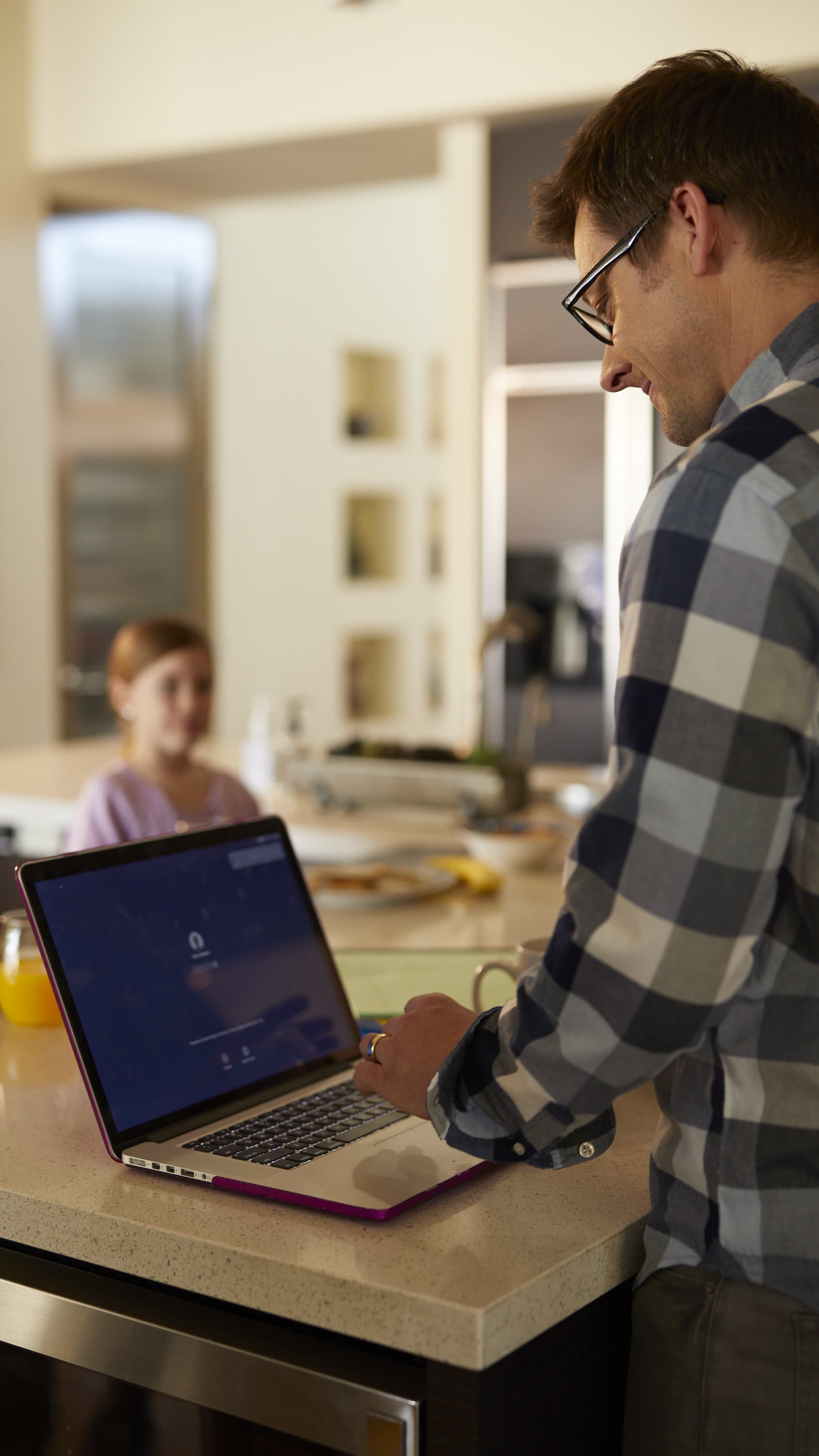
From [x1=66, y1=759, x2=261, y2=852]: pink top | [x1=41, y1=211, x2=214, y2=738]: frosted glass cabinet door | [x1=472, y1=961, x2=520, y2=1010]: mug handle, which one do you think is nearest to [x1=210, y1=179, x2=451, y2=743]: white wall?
[x1=41, y1=211, x2=214, y2=738]: frosted glass cabinet door

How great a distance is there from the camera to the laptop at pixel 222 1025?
3.57ft

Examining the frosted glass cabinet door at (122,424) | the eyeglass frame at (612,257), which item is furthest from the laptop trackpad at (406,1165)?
the frosted glass cabinet door at (122,424)

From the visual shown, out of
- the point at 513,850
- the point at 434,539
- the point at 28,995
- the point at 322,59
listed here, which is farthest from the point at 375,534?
the point at 28,995

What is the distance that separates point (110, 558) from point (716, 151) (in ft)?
16.3

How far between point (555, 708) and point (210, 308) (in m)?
2.27

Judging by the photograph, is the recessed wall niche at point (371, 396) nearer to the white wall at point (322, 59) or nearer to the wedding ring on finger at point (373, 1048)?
the white wall at point (322, 59)

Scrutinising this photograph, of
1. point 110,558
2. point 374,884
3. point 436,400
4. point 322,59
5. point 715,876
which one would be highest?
point 322,59

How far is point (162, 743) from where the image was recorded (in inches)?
109

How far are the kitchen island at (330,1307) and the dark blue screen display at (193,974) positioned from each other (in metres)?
0.09

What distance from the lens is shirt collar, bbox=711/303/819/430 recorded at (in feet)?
2.99

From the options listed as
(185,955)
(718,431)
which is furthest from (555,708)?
(718,431)

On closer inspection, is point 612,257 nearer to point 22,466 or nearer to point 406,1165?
point 406,1165

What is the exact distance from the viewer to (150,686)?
2.78m

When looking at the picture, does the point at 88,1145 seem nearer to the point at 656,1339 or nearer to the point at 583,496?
the point at 656,1339
